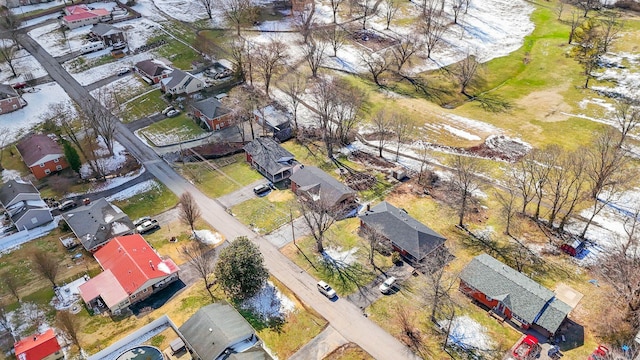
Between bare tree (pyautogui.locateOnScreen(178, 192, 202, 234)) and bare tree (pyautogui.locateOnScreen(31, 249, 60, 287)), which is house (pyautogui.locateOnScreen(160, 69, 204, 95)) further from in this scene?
bare tree (pyautogui.locateOnScreen(31, 249, 60, 287))

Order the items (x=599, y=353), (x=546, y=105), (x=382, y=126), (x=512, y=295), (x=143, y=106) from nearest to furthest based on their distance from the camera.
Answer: (x=599, y=353) < (x=512, y=295) < (x=382, y=126) < (x=143, y=106) < (x=546, y=105)

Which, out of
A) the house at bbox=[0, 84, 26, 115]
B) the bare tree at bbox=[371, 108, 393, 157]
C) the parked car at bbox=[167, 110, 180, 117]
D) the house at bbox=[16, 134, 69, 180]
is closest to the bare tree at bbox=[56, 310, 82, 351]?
the house at bbox=[16, 134, 69, 180]

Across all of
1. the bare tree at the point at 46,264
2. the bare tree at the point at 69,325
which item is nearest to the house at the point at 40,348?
the bare tree at the point at 69,325

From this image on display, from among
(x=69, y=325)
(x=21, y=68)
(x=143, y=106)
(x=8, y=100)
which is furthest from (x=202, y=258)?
(x=21, y=68)

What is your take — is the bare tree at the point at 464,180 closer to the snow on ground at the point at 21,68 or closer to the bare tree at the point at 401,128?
the bare tree at the point at 401,128

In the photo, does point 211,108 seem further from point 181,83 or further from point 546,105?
point 546,105
